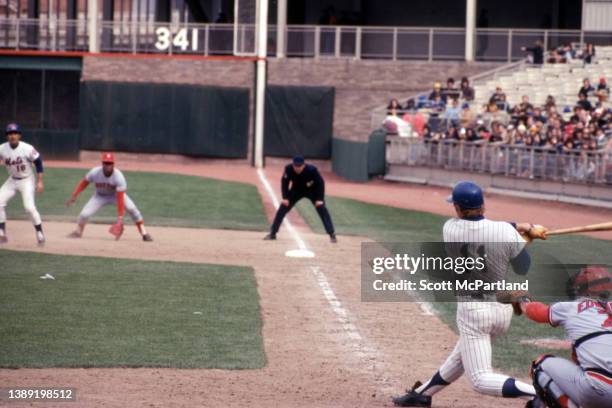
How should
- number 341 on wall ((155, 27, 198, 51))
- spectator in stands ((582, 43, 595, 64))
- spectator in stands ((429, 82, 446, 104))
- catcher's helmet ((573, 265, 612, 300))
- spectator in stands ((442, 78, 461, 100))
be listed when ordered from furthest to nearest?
number 341 on wall ((155, 27, 198, 51)) → spectator in stands ((442, 78, 461, 100)) → spectator in stands ((429, 82, 446, 104)) → spectator in stands ((582, 43, 595, 64)) → catcher's helmet ((573, 265, 612, 300))

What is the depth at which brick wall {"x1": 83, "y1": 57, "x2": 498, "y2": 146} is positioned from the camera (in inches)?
1515

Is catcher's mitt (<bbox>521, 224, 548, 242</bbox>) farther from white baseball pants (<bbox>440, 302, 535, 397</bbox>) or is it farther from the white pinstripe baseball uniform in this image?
white baseball pants (<bbox>440, 302, 535, 397</bbox>)

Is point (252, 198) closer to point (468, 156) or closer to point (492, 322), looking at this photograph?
point (468, 156)

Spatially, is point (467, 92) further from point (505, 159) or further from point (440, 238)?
point (440, 238)

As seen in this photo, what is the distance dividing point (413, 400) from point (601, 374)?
200 cm

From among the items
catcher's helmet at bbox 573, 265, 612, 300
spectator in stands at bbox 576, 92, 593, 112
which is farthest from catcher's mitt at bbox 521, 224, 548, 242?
spectator in stands at bbox 576, 92, 593, 112

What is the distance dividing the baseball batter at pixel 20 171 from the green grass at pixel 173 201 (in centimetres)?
456

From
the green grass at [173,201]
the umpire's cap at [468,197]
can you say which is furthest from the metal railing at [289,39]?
the umpire's cap at [468,197]

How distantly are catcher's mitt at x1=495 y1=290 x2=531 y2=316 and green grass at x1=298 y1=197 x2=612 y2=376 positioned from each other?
0.88 meters

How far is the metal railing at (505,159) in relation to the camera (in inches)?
1005

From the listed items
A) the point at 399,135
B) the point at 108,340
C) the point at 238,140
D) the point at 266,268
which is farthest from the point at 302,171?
the point at 238,140

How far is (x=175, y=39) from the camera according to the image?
39.6 metres

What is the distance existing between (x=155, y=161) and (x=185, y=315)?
28108mm

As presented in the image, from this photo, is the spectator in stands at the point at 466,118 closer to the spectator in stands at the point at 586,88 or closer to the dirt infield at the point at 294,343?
the spectator in stands at the point at 586,88
